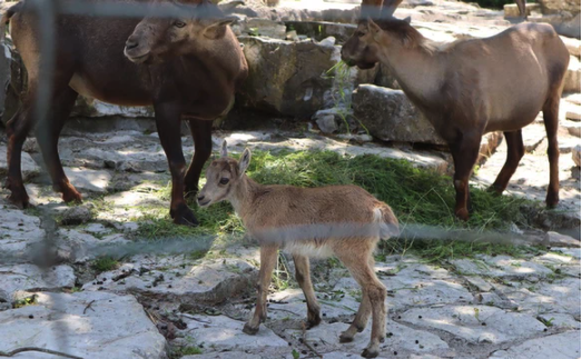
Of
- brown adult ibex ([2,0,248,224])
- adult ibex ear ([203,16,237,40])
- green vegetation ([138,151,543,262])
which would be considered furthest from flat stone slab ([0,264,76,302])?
adult ibex ear ([203,16,237,40])

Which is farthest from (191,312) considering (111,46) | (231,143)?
(231,143)

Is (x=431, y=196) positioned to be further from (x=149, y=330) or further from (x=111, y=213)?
(x=149, y=330)

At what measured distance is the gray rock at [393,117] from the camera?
741cm

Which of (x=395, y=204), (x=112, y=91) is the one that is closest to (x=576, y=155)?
(x=395, y=204)

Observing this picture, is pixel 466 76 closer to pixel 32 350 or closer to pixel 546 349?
pixel 546 349

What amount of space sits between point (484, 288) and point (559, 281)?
566 mm

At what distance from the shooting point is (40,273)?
4.22 meters

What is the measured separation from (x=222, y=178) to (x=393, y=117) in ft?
11.9

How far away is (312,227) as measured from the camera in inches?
153

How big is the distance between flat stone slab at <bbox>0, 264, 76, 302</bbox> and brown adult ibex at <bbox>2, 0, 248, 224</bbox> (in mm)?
1148

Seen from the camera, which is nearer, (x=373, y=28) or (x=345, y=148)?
(x=373, y=28)

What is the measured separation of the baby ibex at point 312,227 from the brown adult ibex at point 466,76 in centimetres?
226

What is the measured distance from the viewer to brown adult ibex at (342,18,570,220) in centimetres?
603

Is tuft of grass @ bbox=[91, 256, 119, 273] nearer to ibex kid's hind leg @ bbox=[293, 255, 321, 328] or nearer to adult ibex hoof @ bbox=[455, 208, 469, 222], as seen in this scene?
ibex kid's hind leg @ bbox=[293, 255, 321, 328]
